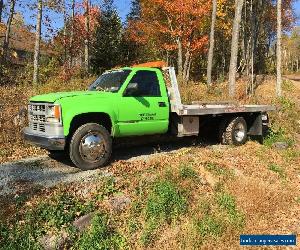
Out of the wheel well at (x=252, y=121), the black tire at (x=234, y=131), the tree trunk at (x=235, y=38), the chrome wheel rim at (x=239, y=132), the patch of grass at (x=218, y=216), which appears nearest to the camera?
the patch of grass at (x=218, y=216)

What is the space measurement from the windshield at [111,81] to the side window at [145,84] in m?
0.25

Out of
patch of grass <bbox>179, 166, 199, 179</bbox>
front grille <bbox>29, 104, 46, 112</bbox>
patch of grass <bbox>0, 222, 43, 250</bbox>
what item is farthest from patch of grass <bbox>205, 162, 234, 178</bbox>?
patch of grass <bbox>0, 222, 43, 250</bbox>

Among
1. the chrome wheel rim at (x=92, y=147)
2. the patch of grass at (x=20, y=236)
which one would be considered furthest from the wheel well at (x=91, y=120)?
the patch of grass at (x=20, y=236)

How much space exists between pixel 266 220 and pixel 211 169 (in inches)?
74.0

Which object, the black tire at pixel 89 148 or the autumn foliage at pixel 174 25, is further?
the autumn foliage at pixel 174 25

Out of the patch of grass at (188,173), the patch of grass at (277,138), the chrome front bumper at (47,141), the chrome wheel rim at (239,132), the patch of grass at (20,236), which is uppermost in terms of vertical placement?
the chrome front bumper at (47,141)

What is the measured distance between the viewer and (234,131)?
1155 centimetres

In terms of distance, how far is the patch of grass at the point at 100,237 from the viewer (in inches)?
244

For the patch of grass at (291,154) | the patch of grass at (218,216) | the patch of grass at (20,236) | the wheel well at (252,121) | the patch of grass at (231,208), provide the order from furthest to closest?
the wheel well at (252,121) < the patch of grass at (291,154) < the patch of grass at (231,208) < the patch of grass at (218,216) < the patch of grass at (20,236)

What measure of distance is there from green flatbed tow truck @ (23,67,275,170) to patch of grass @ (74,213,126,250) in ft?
6.79

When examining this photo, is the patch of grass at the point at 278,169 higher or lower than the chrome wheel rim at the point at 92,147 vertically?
lower

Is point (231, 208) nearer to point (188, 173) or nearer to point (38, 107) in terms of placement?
point (188, 173)

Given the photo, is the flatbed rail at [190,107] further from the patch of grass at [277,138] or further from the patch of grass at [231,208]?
the patch of grass at [231,208]

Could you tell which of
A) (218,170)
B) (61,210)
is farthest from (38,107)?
(218,170)
